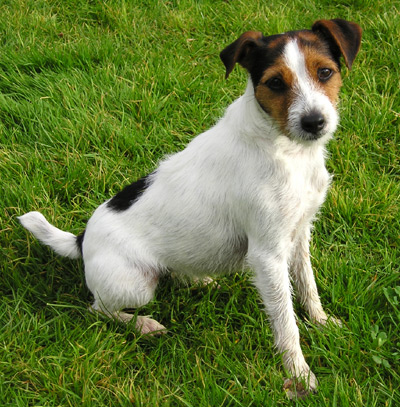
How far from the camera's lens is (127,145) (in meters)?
5.21

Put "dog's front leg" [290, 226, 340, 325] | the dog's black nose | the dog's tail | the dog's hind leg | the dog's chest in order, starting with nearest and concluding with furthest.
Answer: the dog's black nose → the dog's chest → the dog's hind leg → "dog's front leg" [290, 226, 340, 325] → the dog's tail

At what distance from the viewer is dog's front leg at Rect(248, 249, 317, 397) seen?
11.5ft

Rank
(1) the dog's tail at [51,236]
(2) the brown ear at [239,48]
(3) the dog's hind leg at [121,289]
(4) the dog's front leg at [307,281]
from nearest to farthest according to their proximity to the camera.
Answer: (2) the brown ear at [239,48], (3) the dog's hind leg at [121,289], (4) the dog's front leg at [307,281], (1) the dog's tail at [51,236]

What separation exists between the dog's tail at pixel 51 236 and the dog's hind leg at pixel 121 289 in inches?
12.7

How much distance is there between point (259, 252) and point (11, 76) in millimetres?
3587

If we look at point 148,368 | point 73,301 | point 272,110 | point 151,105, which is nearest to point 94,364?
point 148,368

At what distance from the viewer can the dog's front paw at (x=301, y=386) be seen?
3.41m

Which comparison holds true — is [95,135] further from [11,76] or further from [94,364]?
[94,364]

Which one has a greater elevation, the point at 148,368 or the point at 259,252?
the point at 259,252

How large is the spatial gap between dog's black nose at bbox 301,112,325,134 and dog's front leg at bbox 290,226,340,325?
3.24ft

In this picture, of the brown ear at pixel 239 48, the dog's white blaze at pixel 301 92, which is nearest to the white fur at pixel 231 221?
the dog's white blaze at pixel 301 92

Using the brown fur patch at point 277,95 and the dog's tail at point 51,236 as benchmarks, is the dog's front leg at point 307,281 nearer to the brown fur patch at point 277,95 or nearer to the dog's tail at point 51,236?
the brown fur patch at point 277,95

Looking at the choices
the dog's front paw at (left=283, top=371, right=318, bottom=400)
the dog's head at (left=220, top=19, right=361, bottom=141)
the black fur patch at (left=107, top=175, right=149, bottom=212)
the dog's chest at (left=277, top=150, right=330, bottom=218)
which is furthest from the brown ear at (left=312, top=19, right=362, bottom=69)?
the dog's front paw at (left=283, top=371, right=318, bottom=400)

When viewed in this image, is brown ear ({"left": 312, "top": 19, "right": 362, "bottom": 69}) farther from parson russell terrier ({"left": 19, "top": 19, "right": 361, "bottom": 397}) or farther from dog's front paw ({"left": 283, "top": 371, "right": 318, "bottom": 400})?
dog's front paw ({"left": 283, "top": 371, "right": 318, "bottom": 400})
